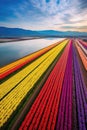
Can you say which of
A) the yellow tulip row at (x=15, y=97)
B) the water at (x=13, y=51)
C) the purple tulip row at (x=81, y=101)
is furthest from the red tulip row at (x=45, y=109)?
the water at (x=13, y=51)

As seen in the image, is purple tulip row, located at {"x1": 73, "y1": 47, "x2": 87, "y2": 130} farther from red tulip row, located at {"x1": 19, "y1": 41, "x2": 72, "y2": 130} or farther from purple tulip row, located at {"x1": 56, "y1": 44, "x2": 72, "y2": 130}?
red tulip row, located at {"x1": 19, "y1": 41, "x2": 72, "y2": 130}

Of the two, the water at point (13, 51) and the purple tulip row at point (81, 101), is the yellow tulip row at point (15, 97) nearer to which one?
the purple tulip row at point (81, 101)

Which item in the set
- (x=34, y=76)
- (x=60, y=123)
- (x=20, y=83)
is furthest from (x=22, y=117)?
(x=34, y=76)

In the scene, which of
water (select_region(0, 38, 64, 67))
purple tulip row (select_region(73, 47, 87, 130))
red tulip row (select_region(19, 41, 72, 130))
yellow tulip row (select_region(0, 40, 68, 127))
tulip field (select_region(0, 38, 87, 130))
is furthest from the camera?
water (select_region(0, 38, 64, 67))

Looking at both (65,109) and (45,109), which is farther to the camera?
(65,109)

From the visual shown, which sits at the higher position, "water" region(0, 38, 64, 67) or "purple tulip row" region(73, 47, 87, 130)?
"purple tulip row" region(73, 47, 87, 130)

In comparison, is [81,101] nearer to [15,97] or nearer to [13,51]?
[15,97]

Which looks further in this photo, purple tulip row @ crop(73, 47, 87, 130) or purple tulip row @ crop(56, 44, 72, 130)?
purple tulip row @ crop(73, 47, 87, 130)

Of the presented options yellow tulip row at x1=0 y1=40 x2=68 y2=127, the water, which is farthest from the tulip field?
the water

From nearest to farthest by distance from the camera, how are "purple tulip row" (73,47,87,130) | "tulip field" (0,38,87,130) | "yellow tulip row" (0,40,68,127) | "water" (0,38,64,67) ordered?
"tulip field" (0,38,87,130), "purple tulip row" (73,47,87,130), "yellow tulip row" (0,40,68,127), "water" (0,38,64,67)

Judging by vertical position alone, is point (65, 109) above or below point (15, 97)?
above

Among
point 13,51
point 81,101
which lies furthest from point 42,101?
point 13,51
